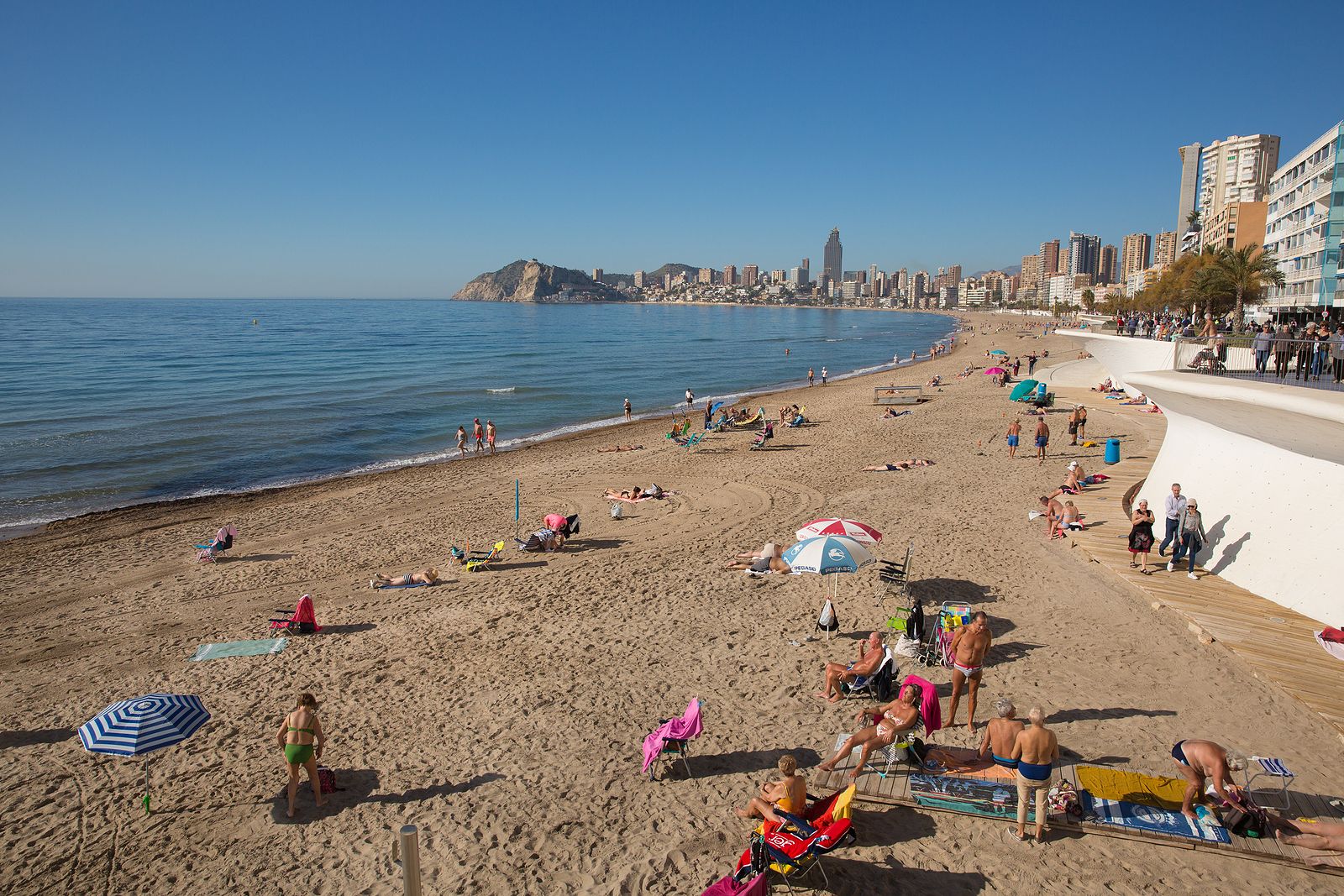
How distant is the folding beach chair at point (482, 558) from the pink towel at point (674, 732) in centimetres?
684

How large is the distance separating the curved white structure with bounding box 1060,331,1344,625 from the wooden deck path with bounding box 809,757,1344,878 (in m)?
3.91

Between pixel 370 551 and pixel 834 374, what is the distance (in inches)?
1734

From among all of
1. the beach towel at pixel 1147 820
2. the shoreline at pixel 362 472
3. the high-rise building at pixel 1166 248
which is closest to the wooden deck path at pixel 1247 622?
the beach towel at pixel 1147 820

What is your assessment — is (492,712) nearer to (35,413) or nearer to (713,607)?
(713,607)

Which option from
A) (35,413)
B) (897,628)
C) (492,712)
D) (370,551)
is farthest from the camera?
(35,413)

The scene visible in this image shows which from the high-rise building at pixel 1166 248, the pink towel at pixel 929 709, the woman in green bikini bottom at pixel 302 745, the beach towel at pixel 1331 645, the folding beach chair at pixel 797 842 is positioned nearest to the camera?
the folding beach chair at pixel 797 842

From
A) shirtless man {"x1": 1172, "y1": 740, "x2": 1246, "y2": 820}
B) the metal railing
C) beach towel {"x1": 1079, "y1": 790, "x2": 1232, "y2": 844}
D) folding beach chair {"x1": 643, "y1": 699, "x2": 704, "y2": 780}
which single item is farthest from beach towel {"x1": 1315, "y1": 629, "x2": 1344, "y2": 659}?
folding beach chair {"x1": 643, "y1": 699, "x2": 704, "y2": 780}

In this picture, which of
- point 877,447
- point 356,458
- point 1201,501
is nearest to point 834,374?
point 877,447

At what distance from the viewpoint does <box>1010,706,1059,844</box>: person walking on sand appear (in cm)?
544

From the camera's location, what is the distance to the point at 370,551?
561 inches

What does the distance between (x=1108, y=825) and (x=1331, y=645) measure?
4398mm

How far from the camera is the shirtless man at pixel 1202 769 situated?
5.50 meters

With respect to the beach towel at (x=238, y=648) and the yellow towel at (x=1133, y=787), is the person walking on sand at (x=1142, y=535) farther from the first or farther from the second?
the beach towel at (x=238, y=648)

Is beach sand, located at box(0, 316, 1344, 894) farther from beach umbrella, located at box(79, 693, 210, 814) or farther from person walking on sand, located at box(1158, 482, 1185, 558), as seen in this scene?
person walking on sand, located at box(1158, 482, 1185, 558)
